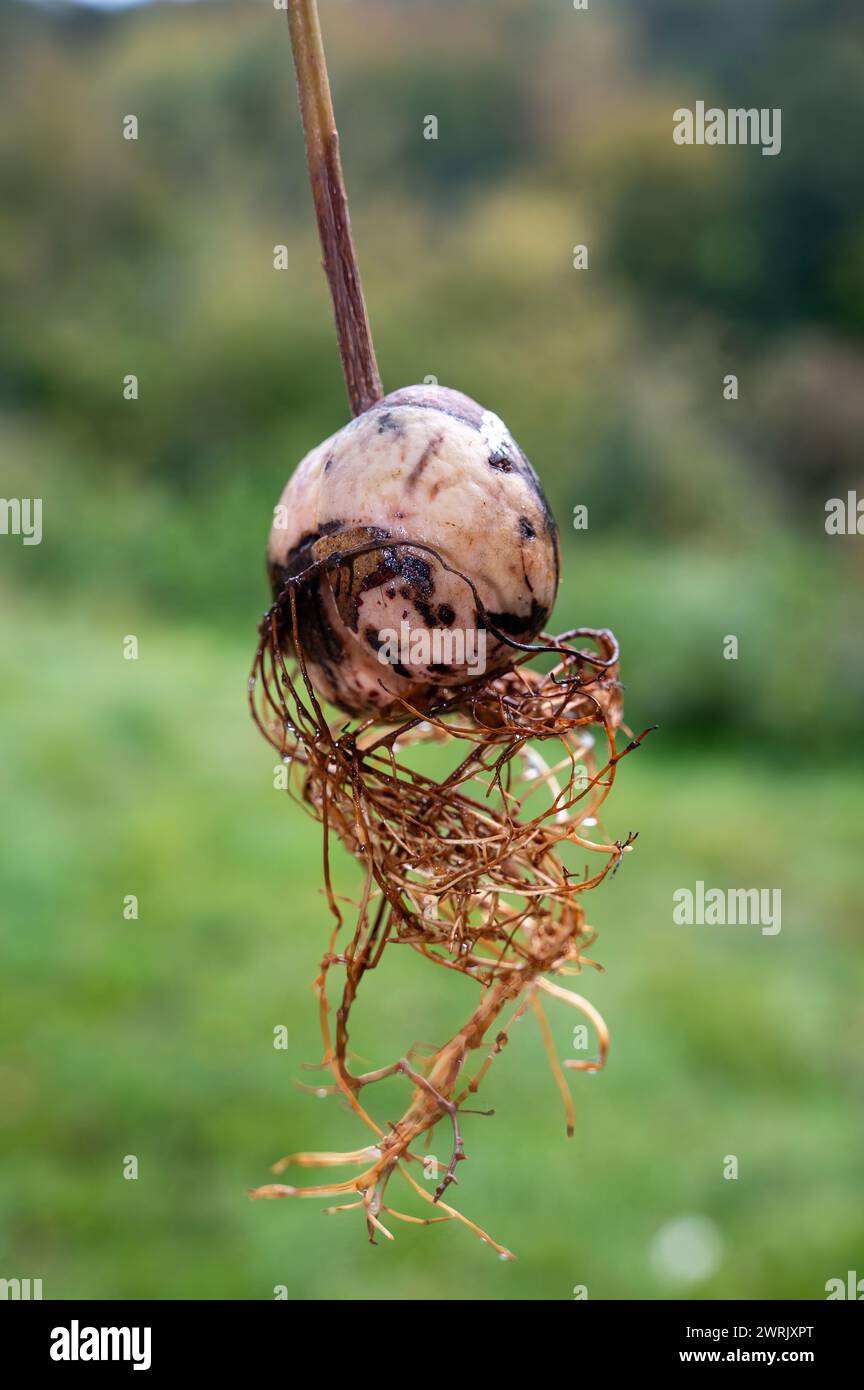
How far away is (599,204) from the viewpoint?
865 cm

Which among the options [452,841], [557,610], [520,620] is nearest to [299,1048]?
[452,841]

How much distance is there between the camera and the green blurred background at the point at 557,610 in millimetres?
2699

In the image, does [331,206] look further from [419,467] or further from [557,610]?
[557,610]

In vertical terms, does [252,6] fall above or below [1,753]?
above

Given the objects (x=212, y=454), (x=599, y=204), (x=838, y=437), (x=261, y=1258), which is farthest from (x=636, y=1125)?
(x=599, y=204)

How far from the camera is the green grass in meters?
2.50

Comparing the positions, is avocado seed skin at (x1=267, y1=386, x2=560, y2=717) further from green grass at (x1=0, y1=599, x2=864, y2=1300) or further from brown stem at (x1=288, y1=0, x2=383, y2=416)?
green grass at (x1=0, y1=599, x2=864, y2=1300)

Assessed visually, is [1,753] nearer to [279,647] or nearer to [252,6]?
[279,647]

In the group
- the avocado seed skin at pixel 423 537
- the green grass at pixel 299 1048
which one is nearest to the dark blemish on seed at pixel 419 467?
the avocado seed skin at pixel 423 537

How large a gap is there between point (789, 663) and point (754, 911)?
1636 millimetres

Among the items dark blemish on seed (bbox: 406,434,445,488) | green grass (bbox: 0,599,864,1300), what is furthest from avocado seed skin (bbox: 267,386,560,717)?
green grass (bbox: 0,599,864,1300)

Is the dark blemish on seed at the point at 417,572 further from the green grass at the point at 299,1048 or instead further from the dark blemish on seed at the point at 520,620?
the green grass at the point at 299,1048

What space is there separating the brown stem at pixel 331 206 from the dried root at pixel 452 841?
0.12 m

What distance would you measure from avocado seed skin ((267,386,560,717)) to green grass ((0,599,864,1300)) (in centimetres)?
190
